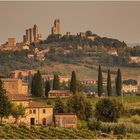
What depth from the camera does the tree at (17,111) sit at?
43.9 m

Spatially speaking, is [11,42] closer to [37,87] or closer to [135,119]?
[37,87]

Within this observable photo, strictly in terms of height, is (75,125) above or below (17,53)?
below

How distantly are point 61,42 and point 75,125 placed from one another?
122 meters

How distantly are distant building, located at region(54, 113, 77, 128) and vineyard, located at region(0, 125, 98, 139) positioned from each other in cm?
510

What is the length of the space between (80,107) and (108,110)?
7.10 ft

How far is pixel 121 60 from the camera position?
14550cm

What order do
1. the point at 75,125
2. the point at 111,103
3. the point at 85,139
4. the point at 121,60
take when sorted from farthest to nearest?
the point at 121,60 < the point at 111,103 < the point at 75,125 < the point at 85,139

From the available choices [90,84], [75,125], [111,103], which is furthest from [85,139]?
[90,84]

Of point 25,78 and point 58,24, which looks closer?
point 25,78

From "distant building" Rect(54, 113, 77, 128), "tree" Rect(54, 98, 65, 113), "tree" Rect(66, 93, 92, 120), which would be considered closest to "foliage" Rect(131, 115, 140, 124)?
"tree" Rect(66, 93, 92, 120)

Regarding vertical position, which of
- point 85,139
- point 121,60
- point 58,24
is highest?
point 58,24

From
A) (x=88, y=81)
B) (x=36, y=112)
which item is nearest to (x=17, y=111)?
(x=36, y=112)

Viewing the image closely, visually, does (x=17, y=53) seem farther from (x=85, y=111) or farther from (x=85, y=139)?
(x=85, y=139)

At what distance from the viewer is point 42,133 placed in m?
34.8
